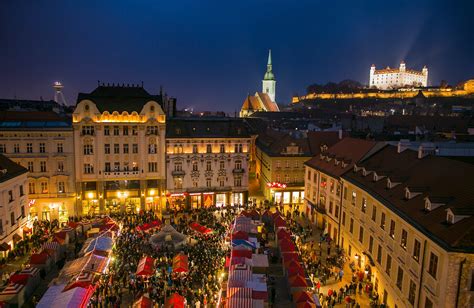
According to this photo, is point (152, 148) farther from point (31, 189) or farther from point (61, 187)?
point (31, 189)

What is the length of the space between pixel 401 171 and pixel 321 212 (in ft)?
49.9

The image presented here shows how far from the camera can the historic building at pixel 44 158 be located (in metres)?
46.1

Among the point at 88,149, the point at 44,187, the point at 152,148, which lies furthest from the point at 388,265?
the point at 44,187

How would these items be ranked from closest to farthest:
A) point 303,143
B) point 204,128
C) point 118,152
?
point 118,152, point 204,128, point 303,143

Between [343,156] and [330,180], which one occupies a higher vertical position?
[343,156]

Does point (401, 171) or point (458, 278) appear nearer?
point (458, 278)

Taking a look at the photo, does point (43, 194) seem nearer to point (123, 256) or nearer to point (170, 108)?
point (123, 256)

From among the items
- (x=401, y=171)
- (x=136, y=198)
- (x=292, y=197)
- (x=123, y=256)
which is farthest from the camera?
(x=292, y=197)

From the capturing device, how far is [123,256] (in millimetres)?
35062

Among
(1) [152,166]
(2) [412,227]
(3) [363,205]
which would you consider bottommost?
(3) [363,205]

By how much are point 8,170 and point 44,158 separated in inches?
365

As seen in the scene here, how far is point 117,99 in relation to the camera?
50.7m

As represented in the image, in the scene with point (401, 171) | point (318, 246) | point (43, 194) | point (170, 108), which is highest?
point (170, 108)

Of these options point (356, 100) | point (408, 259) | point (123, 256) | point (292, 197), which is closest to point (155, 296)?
point (123, 256)
